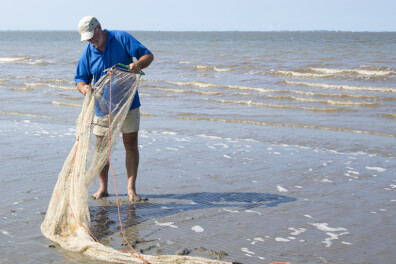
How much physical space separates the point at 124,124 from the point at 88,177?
2.54 feet

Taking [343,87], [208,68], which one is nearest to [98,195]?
[343,87]

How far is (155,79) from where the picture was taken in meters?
20.1

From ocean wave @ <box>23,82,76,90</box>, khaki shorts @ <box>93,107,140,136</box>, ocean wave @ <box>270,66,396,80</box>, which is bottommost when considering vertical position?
ocean wave @ <box>23,82,76,90</box>

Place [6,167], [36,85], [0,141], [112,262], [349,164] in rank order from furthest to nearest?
1. [36,85]
2. [0,141]
3. [349,164]
4. [6,167]
5. [112,262]

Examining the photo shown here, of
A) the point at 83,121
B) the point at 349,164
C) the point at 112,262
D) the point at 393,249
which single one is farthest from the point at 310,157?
the point at 112,262

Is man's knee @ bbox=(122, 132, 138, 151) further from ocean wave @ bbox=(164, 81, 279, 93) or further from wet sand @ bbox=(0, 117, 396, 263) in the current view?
ocean wave @ bbox=(164, 81, 279, 93)

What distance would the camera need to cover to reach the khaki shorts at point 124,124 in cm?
495

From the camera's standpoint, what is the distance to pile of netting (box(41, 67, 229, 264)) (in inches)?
149

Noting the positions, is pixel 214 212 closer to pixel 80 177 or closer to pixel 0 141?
pixel 80 177

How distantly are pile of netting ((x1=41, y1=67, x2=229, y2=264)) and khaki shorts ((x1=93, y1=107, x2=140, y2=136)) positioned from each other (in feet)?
0.28

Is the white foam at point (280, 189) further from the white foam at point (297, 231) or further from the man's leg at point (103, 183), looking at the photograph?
the man's leg at point (103, 183)

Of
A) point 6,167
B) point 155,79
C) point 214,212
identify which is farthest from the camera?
point 155,79

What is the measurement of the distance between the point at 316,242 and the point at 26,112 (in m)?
9.05

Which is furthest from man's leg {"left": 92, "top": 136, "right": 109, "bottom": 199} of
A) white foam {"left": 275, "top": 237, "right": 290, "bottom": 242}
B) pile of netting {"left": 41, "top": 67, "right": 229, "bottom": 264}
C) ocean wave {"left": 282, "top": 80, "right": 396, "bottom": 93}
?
ocean wave {"left": 282, "top": 80, "right": 396, "bottom": 93}
